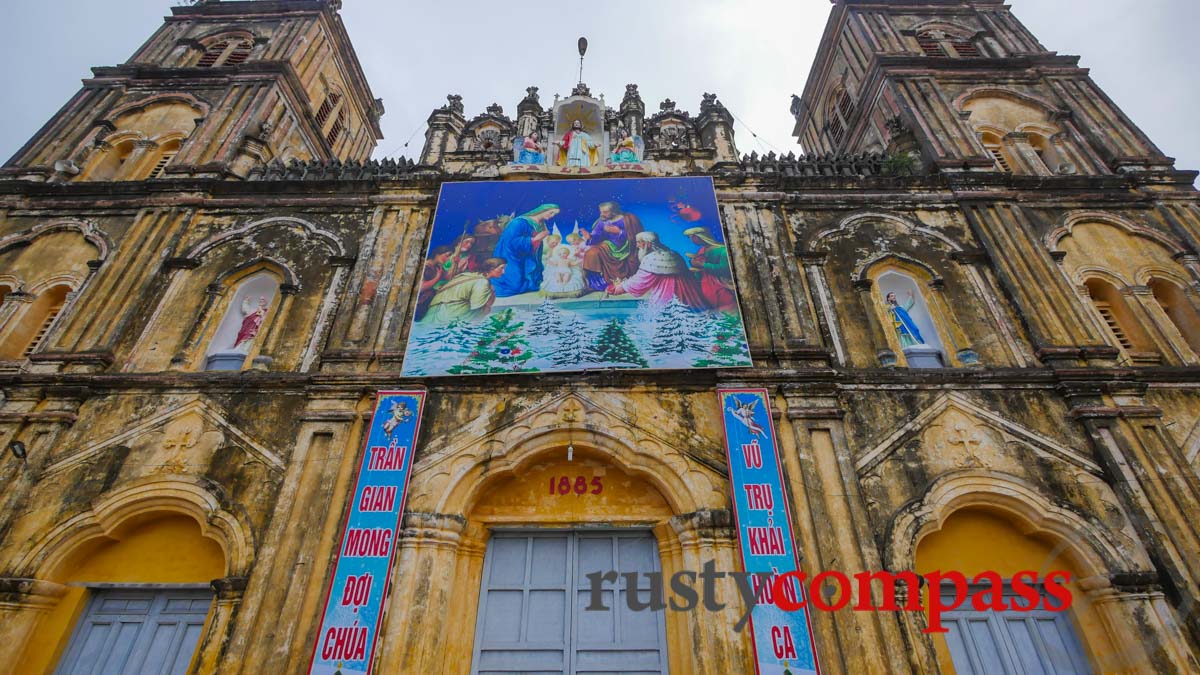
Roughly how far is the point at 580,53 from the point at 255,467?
12.4 m

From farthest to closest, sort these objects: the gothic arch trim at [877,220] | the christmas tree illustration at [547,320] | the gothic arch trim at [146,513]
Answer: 1. the gothic arch trim at [877,220]
2. the christmas tree illustration at [547,320]
3. the gothic arch trim at [146,513]

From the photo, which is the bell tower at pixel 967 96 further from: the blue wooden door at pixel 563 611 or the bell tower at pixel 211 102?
the bell tower at pixel 211 102

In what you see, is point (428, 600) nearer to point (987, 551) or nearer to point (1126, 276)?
point (987, 551)

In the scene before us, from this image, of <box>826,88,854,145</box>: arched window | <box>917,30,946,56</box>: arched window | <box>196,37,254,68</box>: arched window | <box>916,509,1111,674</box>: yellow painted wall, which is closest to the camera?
<box>916,509,1111,674</box>: yellow painted wall

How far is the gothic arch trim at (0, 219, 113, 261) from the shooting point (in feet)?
35.1

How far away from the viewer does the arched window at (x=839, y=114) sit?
1675cm

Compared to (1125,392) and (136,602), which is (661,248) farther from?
(136,602)

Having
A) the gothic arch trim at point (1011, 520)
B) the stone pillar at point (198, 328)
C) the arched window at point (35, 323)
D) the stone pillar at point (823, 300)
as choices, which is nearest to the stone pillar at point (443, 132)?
the stone pillar at point (198, 328)

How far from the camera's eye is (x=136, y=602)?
24.3 ft

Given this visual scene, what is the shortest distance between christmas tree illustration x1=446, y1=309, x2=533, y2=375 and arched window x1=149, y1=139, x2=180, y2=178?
8.74 meters

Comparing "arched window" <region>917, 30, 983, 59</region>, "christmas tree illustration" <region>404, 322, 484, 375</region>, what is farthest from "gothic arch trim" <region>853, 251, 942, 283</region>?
"arched window" <region>917, 30, 983, 59</region>

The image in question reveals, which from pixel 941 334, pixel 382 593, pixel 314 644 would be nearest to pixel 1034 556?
pixel 941 334

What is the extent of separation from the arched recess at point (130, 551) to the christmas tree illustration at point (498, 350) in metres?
3.39

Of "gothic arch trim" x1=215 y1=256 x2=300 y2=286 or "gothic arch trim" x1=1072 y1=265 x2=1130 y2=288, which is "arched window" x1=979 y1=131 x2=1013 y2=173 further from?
"gothic arch trim" x1=215 y1=256 x2=300 y2=286
